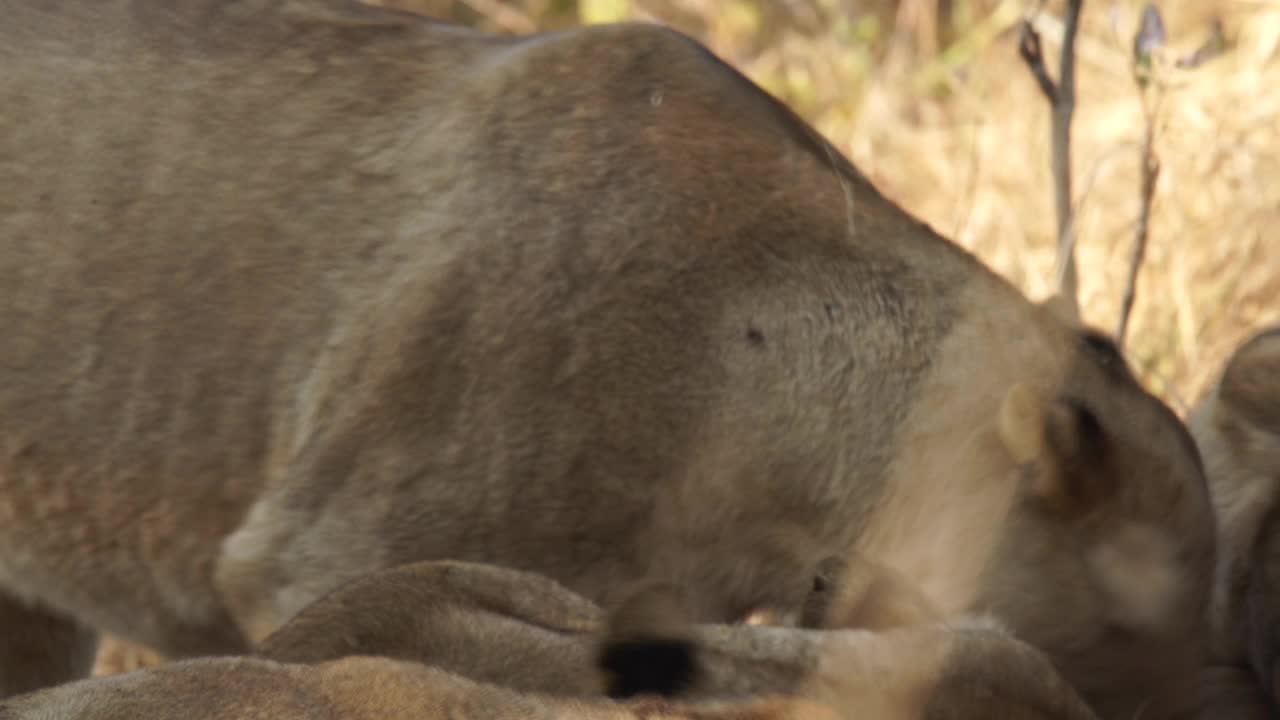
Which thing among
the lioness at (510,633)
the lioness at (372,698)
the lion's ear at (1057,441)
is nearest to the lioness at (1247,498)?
the lion's ear at (1057,441)

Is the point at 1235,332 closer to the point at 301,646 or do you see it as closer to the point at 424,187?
the point at 424,187

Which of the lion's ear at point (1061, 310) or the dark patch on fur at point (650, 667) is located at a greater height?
the lion's ear at point (1061, 310)

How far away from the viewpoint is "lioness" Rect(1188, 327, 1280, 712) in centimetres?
323

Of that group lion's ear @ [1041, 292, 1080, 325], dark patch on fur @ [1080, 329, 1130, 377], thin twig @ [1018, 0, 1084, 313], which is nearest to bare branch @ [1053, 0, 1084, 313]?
thin twig @ [1018, 0, 1084, 313]

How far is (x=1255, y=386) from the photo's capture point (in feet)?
11.7

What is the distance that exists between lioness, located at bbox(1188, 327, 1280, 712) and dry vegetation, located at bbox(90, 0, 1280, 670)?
59.4 inches

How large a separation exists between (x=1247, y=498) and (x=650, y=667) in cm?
169

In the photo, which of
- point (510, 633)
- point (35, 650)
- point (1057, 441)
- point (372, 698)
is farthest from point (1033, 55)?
point (372, 698)

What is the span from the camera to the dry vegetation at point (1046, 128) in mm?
5688

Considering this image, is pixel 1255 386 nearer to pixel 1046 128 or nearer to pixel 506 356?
pixel 506 356

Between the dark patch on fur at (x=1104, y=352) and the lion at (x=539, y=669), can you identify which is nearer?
the lion at (x=539, y=669)

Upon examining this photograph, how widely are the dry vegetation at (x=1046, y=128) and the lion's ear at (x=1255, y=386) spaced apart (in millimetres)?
1507

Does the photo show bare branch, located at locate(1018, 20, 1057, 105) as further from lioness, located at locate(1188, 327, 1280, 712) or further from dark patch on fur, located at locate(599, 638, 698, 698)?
dark patch on fur, located at locate(599, 638, 698, 698)

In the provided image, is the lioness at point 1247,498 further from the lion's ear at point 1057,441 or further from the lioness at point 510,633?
the lioness at point 510,633
